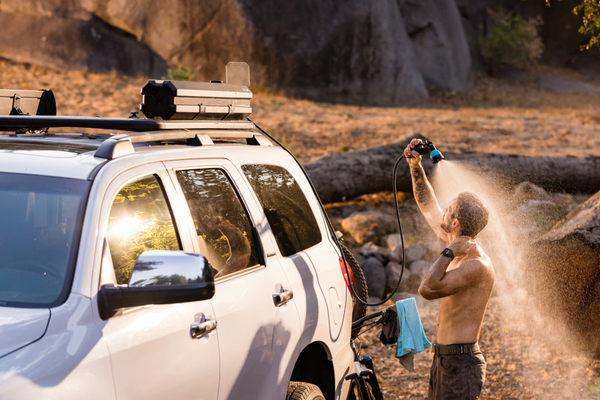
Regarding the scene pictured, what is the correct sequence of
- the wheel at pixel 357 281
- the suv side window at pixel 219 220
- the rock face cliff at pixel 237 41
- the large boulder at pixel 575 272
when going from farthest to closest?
1. the rock face cliff at pixel 237 41
2. the large boulder at pixel 575 272
3. the wheel at pixel 357 281
4. the suv side window at pixel 219 220

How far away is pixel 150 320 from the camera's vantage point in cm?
249

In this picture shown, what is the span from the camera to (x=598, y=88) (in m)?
35.8

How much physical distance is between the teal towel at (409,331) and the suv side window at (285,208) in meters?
0.77

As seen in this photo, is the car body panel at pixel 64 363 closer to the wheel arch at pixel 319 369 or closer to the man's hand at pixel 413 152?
the wheel arch at pixel 319 369

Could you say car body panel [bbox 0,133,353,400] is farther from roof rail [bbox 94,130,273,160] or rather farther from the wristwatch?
the wristwatch

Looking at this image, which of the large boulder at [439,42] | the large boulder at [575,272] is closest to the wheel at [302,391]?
the large boulder at [575,272]

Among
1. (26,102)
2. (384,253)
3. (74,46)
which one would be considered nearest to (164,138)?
(26,102)

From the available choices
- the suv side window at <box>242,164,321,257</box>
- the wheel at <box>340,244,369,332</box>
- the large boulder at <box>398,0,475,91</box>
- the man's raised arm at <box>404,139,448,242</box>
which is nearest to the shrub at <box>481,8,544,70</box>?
the large boulder at <box>398,0,475,91</box>

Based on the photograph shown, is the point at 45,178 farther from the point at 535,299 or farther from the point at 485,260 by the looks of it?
the point at 535,299

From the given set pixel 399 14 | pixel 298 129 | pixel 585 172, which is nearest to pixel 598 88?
pixel 399 14

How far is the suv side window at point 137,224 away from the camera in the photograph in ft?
8.64

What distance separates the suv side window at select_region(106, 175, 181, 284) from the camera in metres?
2.63

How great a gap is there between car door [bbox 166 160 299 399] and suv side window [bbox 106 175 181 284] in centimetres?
14

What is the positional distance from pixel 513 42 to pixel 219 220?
3552 centimetres
